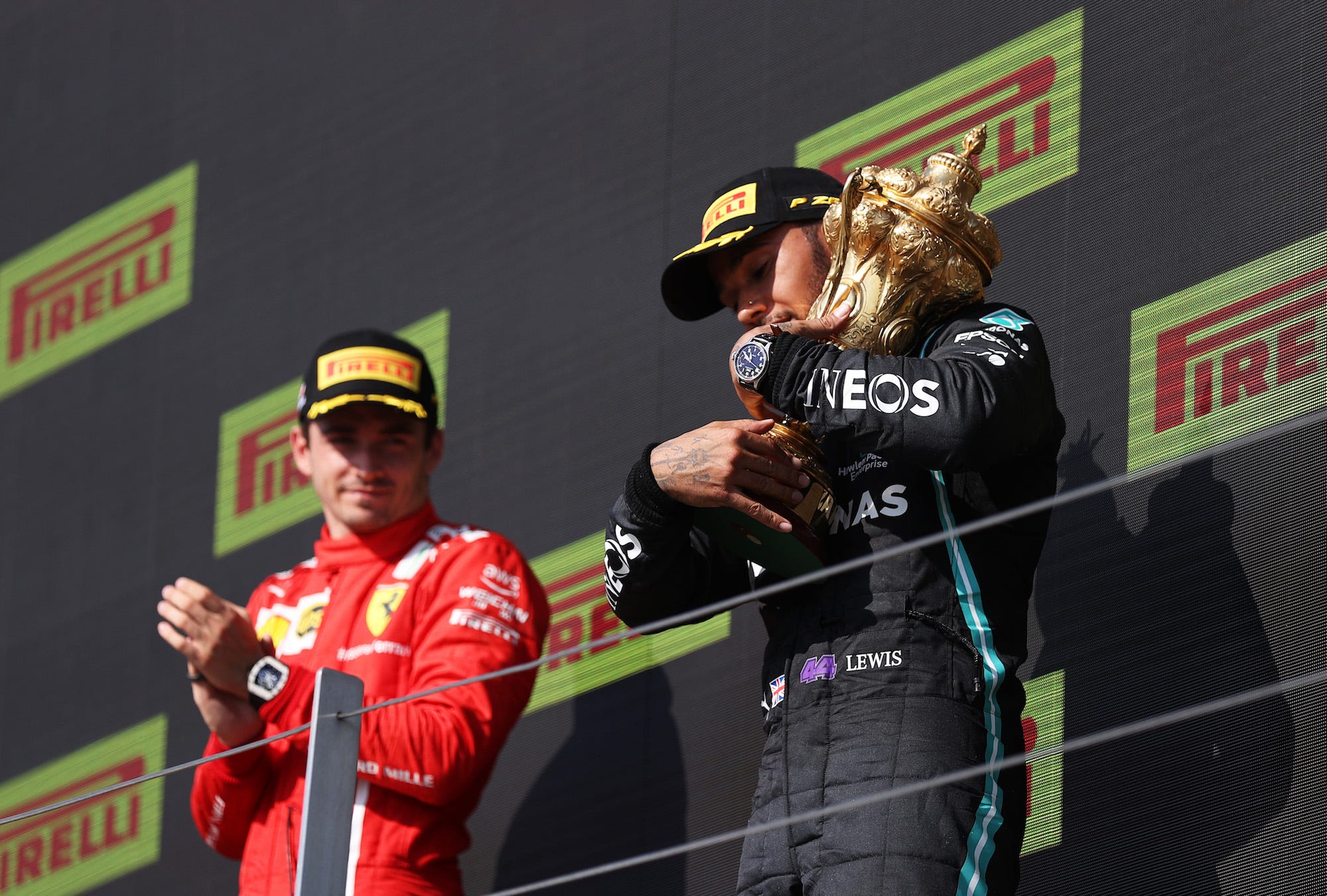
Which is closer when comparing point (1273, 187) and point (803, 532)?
point (803, 532)

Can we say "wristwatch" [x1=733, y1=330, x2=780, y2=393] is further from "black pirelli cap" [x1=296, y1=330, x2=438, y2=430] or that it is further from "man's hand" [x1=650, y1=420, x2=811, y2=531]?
"black pirelli cap" [x1=296, y1=330, x2=438, y2=430]

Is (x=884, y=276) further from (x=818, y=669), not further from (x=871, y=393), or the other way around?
(x=818, y=669)

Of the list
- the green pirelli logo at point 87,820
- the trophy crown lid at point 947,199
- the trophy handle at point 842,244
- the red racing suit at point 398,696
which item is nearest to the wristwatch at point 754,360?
the trophy handle at point 842,244

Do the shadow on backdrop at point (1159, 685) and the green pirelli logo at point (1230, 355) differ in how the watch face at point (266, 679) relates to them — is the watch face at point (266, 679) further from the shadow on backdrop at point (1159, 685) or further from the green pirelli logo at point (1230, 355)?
the green pirelli logo at point (1230, 355)

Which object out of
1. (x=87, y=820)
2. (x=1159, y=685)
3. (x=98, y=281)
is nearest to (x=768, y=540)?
(x=1159, y=685)

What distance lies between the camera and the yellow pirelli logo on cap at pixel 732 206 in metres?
2.30

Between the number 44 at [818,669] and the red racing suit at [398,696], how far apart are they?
663 millimetres

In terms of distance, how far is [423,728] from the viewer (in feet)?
8.34

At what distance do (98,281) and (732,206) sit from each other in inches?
83.4

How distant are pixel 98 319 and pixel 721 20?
155cm

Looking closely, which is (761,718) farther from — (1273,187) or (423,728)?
(1273,187)

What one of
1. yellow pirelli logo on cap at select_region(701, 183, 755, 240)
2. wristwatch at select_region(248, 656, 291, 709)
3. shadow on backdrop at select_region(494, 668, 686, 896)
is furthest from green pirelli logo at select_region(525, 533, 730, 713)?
yellow pirelli logo on cap at select_region(701, 183, 755, 240)

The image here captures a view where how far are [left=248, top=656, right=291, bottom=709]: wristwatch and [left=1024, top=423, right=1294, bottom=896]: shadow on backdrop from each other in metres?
0.96

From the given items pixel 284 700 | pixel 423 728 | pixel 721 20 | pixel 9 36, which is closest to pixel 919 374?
pixel 423 728
